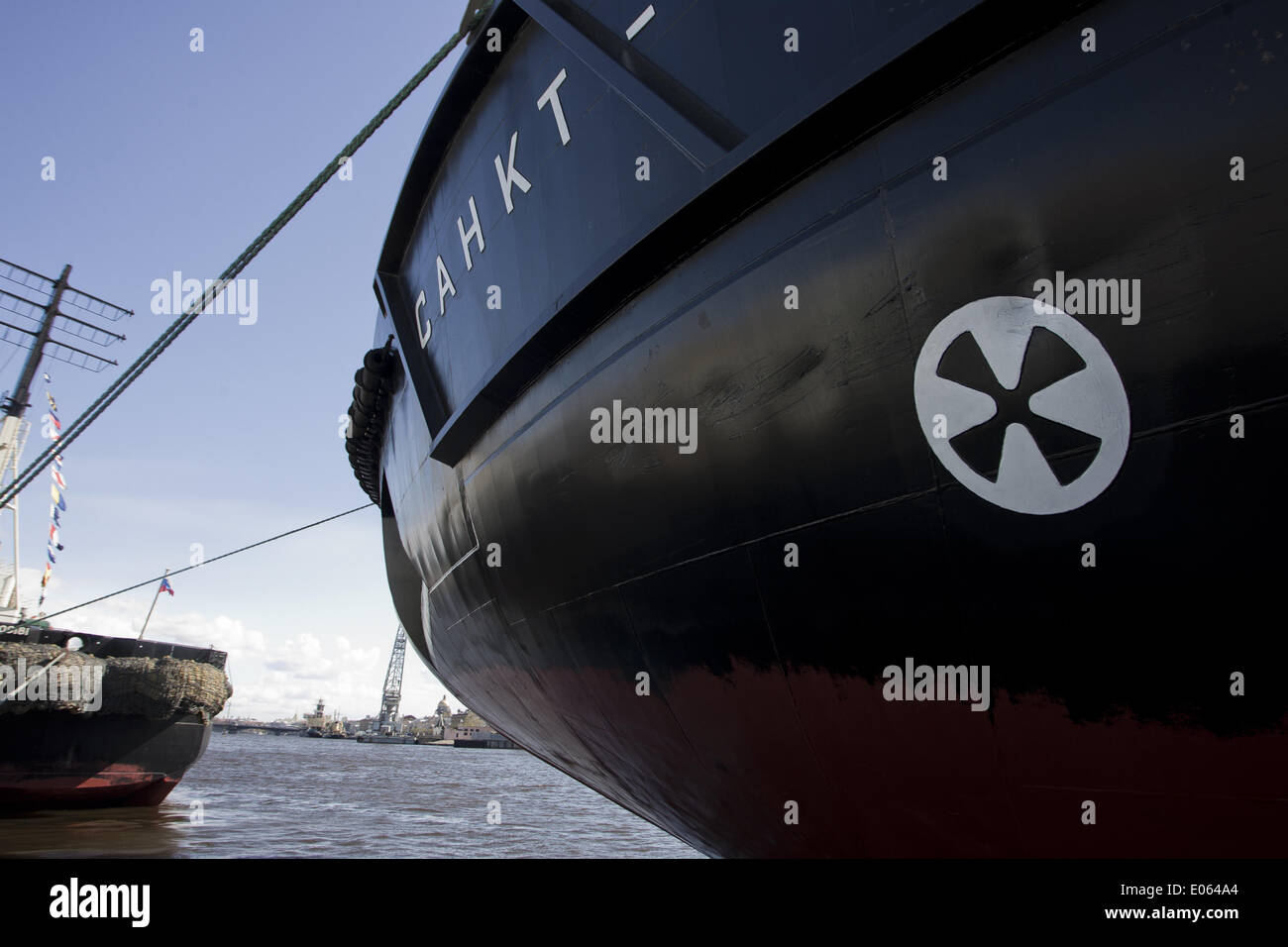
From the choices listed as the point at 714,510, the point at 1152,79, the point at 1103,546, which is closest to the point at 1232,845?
the point at 1103,546

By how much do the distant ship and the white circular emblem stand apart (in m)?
0.01

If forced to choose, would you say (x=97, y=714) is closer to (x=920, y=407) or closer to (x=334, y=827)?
(x=334, y=827)

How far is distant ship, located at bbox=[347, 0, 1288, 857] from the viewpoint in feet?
6.89

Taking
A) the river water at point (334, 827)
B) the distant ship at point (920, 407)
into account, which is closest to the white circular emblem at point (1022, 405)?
the distant ship at point (920, 407)

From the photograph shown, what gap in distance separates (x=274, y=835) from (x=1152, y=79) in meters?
16.0

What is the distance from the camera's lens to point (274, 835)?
13391 millimetres

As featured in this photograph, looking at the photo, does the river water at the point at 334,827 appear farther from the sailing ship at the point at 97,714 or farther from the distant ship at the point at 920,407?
the distant ship at the point at 920,407

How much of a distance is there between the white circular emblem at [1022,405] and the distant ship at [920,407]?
0.03ft

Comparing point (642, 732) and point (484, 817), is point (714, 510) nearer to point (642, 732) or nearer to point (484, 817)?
point (642, 732)

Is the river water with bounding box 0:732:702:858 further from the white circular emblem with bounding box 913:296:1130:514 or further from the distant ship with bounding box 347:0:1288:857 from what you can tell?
the white circular emblem with bounding box 913:296:1130:514

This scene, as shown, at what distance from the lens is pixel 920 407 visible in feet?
8.44

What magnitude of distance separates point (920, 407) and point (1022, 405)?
0.33 metres

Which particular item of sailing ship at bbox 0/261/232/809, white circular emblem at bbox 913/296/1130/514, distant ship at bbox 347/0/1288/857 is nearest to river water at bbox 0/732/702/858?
sailing ship at bbox 0/261/232/809

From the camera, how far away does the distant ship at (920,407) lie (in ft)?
6.89
